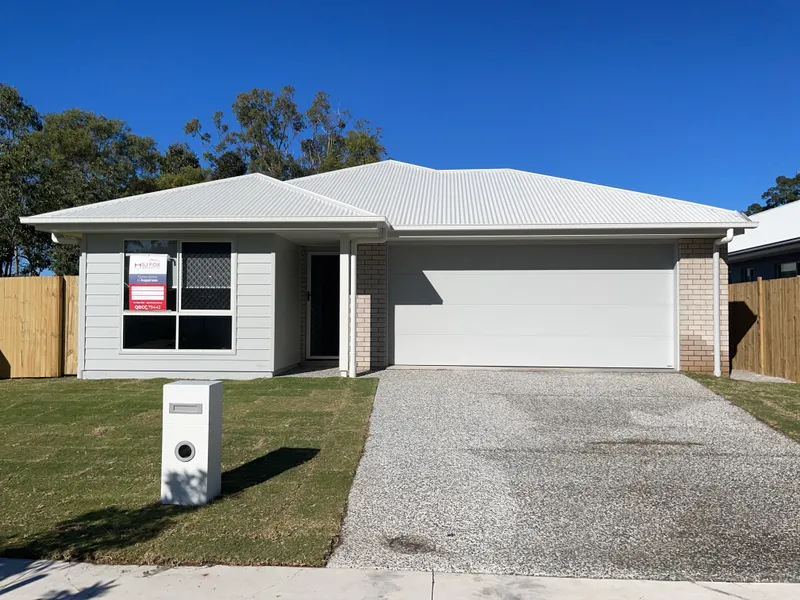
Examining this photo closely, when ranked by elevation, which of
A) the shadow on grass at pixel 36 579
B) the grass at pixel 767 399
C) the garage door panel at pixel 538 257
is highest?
the garage door panel at pixel 538 257

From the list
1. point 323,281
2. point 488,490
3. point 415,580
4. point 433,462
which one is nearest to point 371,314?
point 323,281

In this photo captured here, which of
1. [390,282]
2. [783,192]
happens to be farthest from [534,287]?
[783,192]

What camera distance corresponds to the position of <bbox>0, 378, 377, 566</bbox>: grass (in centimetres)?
400

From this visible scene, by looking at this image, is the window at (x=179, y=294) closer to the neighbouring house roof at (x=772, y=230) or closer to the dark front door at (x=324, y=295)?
the dark front door at (x=324, y=295)

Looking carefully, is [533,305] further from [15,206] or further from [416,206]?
[15,206]

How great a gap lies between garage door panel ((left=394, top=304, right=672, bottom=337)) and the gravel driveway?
2593mm

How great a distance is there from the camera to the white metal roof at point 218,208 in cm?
1027

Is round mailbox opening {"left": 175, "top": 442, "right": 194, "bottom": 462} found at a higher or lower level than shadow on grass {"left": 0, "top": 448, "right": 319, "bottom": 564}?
higher

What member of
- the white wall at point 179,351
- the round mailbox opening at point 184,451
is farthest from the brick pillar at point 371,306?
the round mailbox opening at point 184,451

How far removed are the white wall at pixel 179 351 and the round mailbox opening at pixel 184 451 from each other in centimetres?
586

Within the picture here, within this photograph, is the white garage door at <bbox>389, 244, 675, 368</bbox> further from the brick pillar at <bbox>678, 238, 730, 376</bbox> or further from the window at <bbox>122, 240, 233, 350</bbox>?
the window at <bbox>122, 240, 233, 350</bbox>

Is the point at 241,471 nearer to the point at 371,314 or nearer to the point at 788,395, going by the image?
the point at 371,314

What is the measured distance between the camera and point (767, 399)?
893cm

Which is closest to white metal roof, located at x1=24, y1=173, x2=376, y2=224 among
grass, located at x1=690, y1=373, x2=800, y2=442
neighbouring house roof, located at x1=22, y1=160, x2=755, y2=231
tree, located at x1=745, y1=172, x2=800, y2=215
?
neighbouring house roof, located at x1=22, y1=160, x2=755, y2=231
